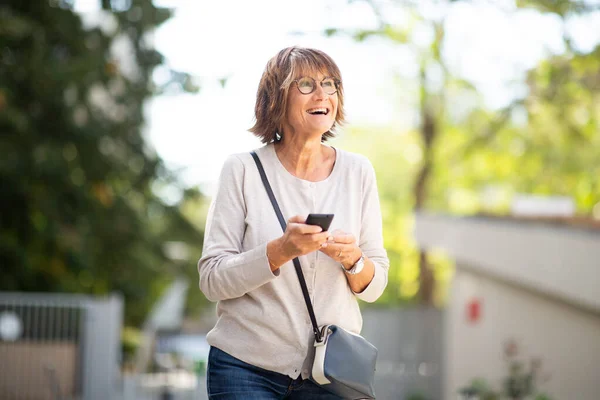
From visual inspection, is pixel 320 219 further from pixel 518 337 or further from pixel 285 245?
pixel 518 337

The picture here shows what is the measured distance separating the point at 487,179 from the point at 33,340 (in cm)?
1949

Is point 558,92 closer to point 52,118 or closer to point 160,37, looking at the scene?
point 160,37

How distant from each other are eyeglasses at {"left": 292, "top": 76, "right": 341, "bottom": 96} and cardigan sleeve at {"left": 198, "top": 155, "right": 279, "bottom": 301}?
10.9 inches

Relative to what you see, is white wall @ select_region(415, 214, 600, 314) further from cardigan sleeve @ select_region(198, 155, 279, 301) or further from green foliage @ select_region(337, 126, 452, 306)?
green foliage @ select_region(337, 126, 452, 306)

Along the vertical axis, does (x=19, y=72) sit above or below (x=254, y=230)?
above

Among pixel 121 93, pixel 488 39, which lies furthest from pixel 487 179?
pixel 121 93

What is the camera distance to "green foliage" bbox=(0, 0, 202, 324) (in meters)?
13.7

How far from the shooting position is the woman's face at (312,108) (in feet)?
8.47

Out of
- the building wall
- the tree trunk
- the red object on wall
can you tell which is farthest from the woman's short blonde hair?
the tree trunk

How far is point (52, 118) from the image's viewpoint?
14.6 metres

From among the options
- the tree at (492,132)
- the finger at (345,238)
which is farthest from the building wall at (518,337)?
the finger at (345,238)

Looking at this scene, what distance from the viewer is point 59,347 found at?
48.6ft

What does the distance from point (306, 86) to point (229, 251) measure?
51cm

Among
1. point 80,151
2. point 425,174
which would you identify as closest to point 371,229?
point 80,151
